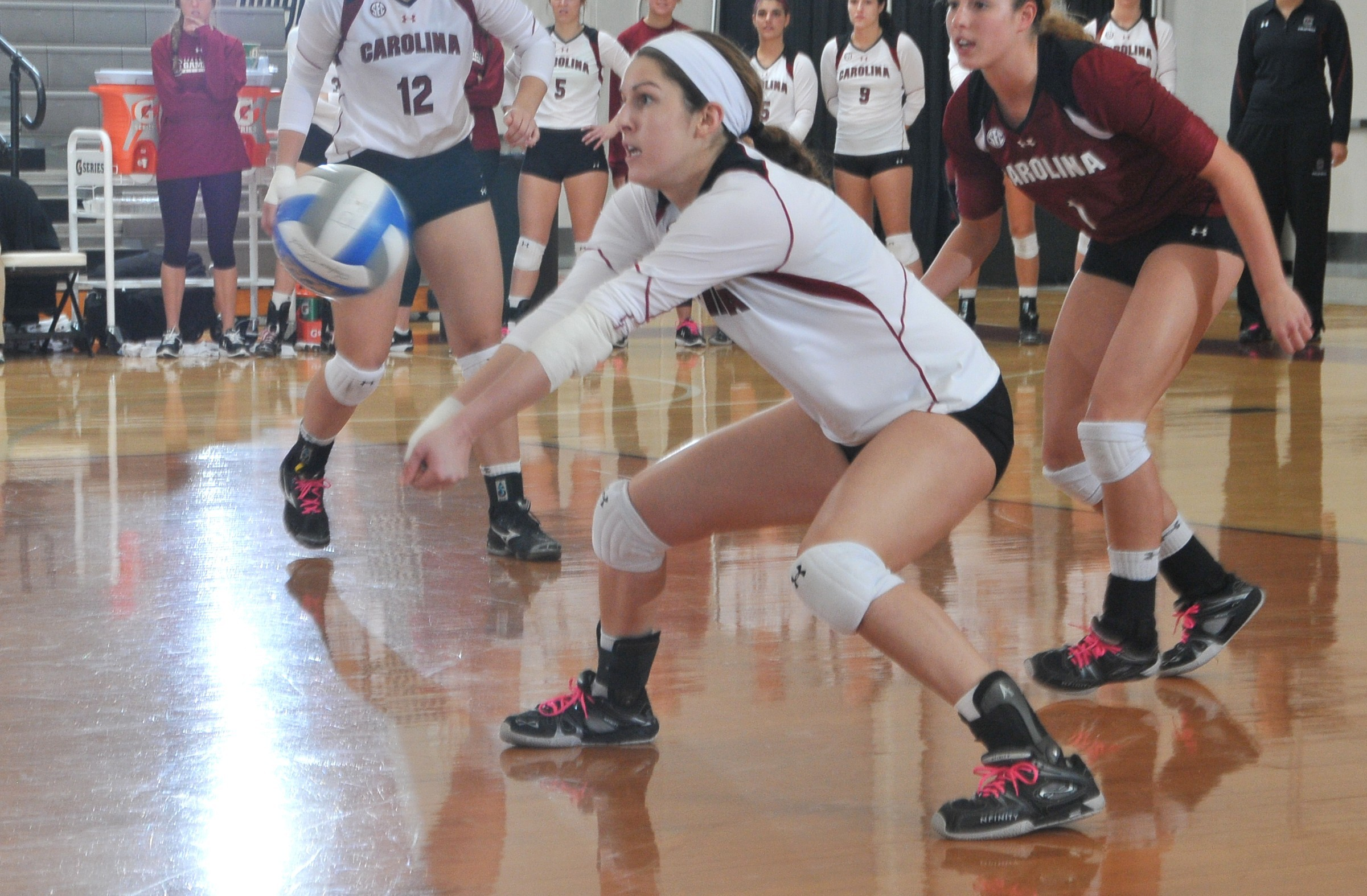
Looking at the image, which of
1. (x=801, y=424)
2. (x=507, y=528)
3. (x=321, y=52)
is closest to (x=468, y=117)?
(x=321, y=52)

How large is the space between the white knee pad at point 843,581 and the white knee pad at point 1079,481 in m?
1.07

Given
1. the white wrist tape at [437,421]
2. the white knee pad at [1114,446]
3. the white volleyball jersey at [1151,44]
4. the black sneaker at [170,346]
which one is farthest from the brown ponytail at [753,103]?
the black sneaker at [170,346]

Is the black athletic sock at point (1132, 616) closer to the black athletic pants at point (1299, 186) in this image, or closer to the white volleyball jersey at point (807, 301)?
the white volleyball jersey at point (807, 301)

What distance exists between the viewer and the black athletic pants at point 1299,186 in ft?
28.5

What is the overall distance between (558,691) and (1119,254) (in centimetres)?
136

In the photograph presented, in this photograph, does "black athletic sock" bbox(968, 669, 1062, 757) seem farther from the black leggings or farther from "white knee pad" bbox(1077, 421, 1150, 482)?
the black leggings

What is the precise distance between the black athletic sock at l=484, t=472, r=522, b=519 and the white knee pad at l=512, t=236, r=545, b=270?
4.42 m

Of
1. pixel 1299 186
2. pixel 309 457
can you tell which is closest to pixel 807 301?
pixel 309 457

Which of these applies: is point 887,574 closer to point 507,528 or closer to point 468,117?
point 507,528

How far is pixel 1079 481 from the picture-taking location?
10.1 ft

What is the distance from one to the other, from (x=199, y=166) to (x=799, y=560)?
7.15 m

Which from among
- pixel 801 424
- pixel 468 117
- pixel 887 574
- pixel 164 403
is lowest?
pixel 164 403

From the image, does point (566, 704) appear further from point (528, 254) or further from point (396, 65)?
point (528, 254)

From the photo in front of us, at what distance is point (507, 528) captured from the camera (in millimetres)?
3871
